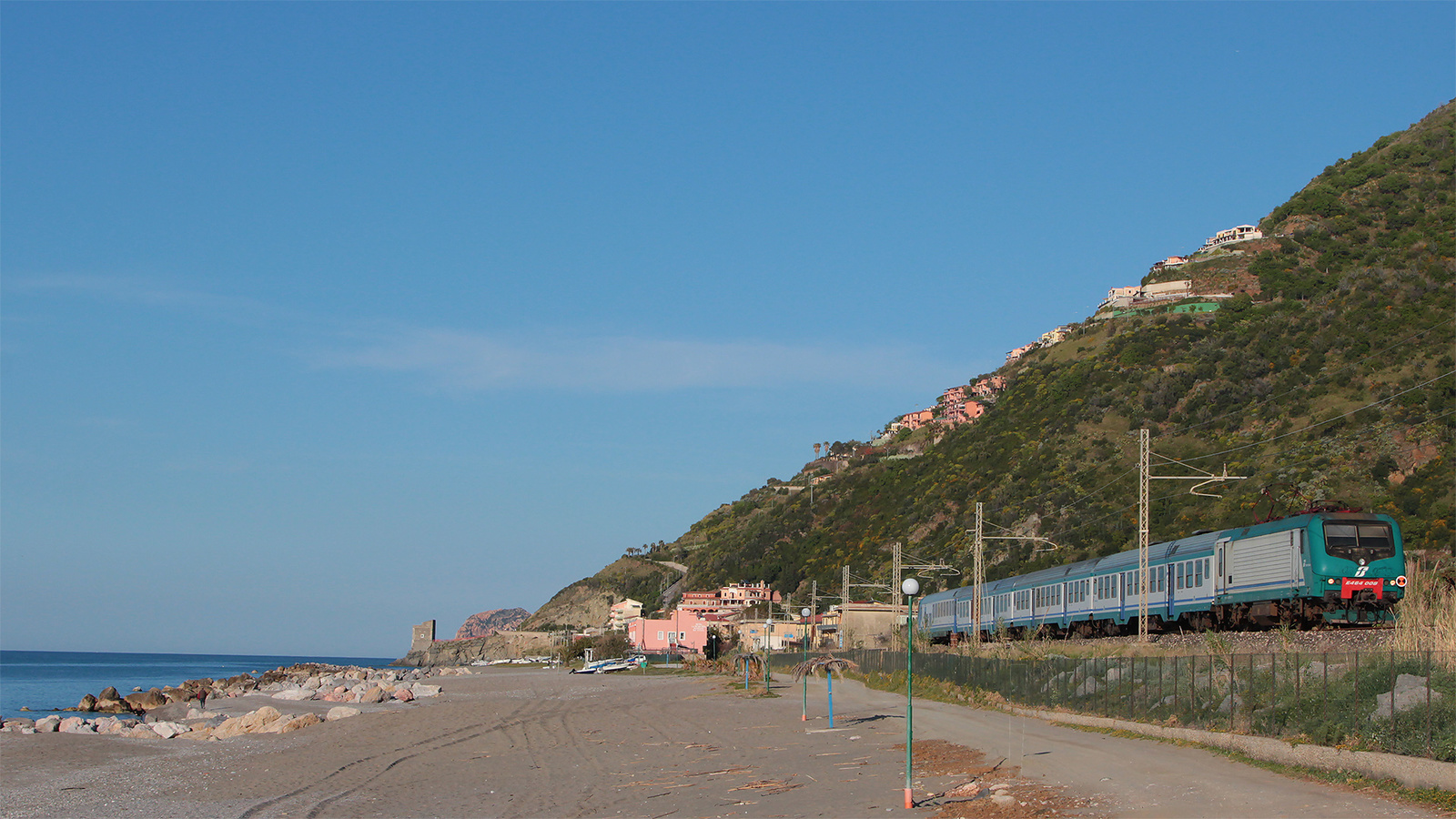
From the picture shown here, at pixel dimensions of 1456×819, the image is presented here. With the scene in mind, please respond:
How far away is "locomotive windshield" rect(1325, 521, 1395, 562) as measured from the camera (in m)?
28.2

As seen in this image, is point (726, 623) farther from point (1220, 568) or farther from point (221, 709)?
point (1220, 568)

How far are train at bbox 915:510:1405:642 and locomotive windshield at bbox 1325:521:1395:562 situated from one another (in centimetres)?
2

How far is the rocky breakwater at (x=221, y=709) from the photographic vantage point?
35.8 metres

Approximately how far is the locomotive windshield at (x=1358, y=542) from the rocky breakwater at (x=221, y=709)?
30.1 metres

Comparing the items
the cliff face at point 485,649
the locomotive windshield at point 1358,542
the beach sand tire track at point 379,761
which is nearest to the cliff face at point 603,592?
the cliff face at point 485,649

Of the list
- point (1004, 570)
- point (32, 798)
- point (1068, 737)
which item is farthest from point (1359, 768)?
point (1004, 570)

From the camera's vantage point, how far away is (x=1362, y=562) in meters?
28.2

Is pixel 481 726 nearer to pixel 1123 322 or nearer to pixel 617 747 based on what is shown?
pixel 617 747

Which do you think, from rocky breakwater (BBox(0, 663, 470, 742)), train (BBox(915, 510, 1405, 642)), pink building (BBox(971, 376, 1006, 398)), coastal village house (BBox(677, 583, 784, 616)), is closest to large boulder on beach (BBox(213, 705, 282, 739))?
rocky breakwater (BBox(0, 663, 470, 742))

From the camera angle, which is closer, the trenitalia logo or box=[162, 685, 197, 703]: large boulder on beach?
the trenitalia logo

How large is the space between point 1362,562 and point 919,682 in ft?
45.2

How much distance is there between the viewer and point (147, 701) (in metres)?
56.8

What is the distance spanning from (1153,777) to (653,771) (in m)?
9.67

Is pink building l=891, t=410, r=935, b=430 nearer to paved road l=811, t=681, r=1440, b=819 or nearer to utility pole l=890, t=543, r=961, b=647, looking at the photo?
utility pole l=890, t=543, r=961, b=647
